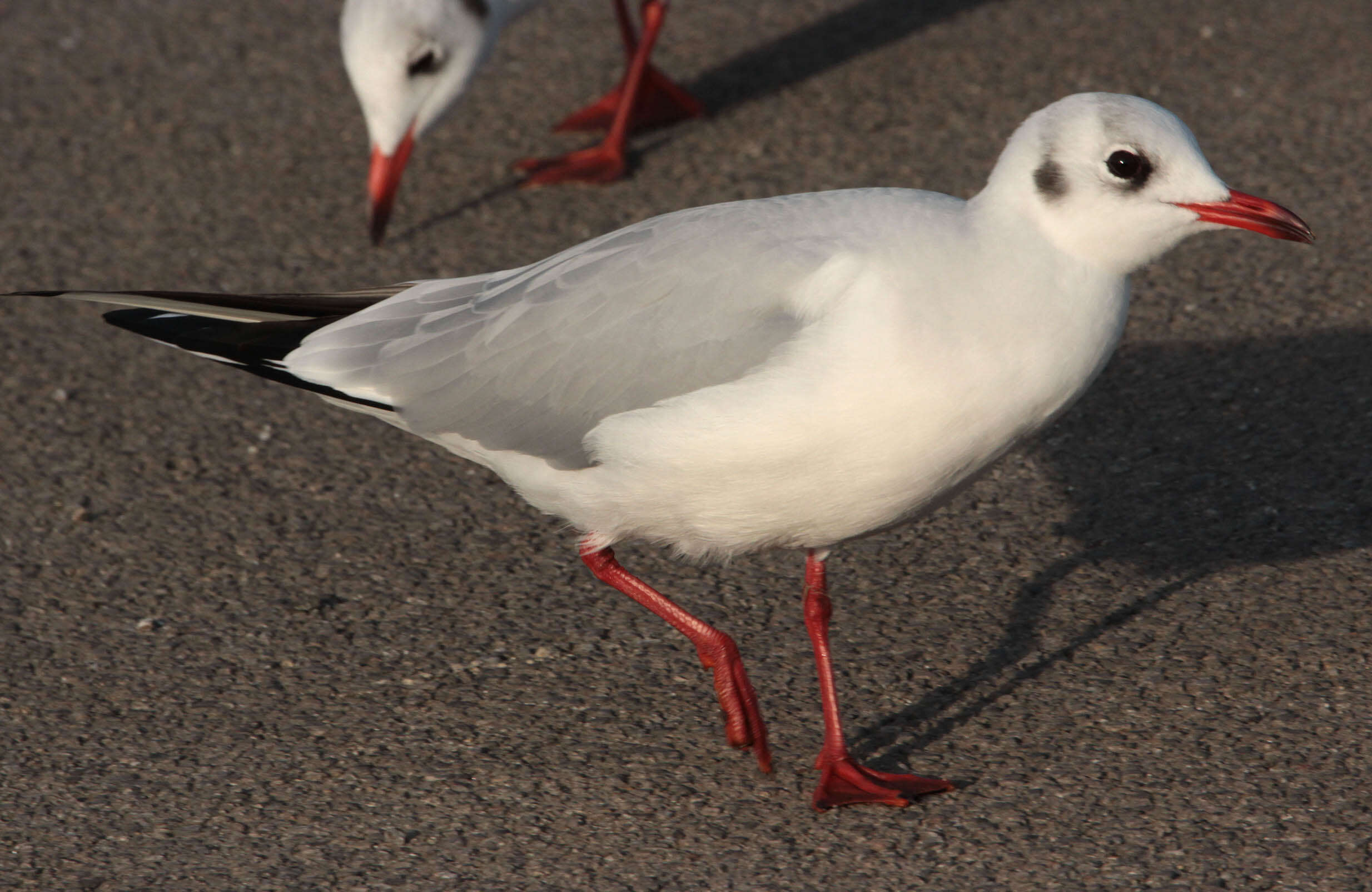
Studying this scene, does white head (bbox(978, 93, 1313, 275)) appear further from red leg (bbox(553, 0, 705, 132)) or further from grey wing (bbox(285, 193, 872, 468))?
red leg (bbox(553, 0, 705, 132))

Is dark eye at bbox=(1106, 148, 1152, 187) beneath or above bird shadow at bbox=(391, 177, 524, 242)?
above

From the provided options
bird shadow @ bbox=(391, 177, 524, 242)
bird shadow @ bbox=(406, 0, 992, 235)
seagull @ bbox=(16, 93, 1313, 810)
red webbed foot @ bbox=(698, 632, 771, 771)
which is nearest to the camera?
seagull @ bbox=(16, 93, 1313, 810)

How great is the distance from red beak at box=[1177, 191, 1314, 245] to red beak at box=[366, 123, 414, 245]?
386 cm

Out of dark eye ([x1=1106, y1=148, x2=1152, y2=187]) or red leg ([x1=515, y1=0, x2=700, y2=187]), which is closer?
dark eye ([x1=1106, y1=148, x2=1152, y2=187])

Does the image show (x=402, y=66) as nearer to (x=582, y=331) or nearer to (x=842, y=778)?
(x=582, y=331)

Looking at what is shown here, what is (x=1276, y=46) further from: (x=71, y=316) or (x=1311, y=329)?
(x=71, y=316)

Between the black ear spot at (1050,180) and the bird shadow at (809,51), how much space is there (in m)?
3.92

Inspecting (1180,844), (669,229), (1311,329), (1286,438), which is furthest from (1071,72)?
(1180,844)

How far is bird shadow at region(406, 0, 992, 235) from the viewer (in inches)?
303

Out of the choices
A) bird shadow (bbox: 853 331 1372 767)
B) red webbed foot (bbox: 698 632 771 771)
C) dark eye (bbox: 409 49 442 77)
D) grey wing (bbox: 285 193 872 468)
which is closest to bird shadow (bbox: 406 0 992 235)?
dark eye (bbox: 409 49 442 77)

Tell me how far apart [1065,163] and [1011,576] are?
149cm

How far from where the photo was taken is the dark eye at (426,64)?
6.46 metres

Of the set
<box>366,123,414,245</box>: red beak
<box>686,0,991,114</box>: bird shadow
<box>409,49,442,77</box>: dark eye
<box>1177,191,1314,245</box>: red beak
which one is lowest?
<box>686,0,991,114</box>: bird shadow

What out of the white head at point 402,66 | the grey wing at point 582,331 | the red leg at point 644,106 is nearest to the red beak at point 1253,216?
the grey wing at point 582,331
